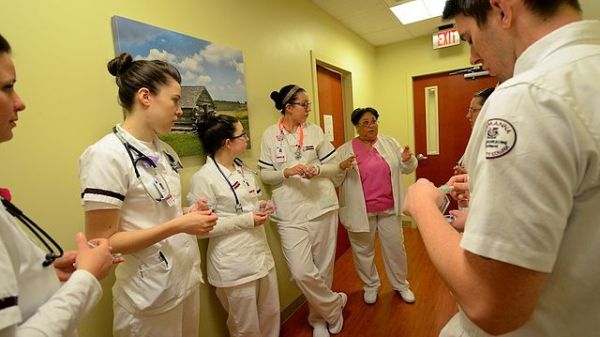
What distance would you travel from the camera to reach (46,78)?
1154 millimetres

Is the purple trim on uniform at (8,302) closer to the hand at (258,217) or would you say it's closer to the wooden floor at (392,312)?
the hand at (258,217)

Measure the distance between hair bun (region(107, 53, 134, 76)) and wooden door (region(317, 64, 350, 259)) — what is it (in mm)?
2095

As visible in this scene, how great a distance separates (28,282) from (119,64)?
91 centimetres

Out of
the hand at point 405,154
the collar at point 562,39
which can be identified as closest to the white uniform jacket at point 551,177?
the collar at point 562,39

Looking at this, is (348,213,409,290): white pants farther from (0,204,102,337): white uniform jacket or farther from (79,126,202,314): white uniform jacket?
(0,204,102,337): white uniform jacket

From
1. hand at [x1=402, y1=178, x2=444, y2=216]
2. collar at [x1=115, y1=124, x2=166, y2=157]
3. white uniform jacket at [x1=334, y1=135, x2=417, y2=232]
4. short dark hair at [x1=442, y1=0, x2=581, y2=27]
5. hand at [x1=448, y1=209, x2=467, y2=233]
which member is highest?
short dark hair at [x1=442, y1=0, x2=581, y2=27]

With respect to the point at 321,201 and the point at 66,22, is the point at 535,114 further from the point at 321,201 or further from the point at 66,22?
the point at 321,201

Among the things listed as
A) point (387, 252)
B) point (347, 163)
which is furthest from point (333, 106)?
point (387, 252)

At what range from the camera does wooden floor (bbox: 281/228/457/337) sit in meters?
2.21

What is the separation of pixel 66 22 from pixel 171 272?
1.08 m

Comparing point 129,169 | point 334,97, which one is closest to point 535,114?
point 129,169

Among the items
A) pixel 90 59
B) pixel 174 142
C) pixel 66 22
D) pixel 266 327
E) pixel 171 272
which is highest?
pixel 66 22

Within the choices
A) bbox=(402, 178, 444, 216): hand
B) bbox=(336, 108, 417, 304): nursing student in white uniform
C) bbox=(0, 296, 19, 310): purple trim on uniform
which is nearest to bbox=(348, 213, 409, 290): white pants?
bbox=(336, 108, 417, 304): nursing student in white uniform

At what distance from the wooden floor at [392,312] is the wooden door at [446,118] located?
5.59ft
